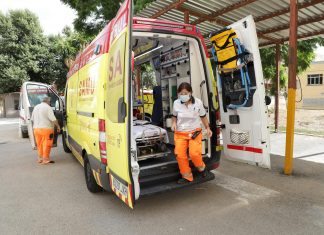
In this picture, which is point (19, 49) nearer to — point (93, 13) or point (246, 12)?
point (93, 13)

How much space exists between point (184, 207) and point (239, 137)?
1456 mm

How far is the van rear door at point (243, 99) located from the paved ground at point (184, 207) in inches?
25.1

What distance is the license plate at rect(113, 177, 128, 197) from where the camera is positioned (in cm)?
313

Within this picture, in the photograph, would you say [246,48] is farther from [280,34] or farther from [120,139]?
[280,34]

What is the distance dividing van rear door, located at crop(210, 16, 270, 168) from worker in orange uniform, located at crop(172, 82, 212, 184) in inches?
26.0

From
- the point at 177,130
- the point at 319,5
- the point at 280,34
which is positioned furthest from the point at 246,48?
the point at 280,34

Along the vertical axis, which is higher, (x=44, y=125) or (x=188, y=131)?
(x=188, y=131)

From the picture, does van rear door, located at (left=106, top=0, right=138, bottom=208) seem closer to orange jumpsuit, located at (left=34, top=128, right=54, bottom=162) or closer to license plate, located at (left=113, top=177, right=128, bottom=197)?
license plate, located at (left=113, top=177, right=128, bottom=197)

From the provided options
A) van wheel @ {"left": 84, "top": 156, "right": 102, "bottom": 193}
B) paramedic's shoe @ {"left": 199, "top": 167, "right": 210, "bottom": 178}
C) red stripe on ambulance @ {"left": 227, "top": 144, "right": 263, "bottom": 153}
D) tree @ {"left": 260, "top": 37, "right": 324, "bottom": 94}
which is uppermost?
tree @ {"left": 260, "top": 37, "right": 324, "bottom": 94}

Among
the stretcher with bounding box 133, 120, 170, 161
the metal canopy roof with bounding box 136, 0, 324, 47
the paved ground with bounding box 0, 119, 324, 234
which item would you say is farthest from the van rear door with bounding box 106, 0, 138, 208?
the metal canopy roof with bounding box 136, 0, 324, 47

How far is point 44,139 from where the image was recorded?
6.71 metres

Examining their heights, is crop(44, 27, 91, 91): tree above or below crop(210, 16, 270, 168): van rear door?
above

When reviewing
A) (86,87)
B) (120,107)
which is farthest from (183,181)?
(86,87)

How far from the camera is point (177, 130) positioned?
13.5 ft
